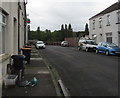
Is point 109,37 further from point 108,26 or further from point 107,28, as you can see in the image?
point 108,26

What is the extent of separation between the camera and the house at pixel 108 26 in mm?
22089

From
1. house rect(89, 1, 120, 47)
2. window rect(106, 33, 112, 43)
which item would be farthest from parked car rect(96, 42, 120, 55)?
window rect(106, 33, 112, 43)

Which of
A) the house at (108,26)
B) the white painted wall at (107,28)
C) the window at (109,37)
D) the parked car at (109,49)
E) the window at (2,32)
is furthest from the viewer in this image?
the window at (109,37)

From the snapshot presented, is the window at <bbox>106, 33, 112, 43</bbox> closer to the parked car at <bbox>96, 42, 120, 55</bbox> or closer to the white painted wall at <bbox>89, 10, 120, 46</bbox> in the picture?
the white painted wall at <bbox>89, 10, 120, 46</bbox>

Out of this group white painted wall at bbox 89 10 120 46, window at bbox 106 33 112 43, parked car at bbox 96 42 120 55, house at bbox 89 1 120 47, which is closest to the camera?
parked car at bbox 96 42 120 55

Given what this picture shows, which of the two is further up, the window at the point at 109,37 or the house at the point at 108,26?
the house at the point at 108,26

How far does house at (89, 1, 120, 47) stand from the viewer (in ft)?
72.5

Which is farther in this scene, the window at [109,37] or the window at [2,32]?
the window at [109,37]

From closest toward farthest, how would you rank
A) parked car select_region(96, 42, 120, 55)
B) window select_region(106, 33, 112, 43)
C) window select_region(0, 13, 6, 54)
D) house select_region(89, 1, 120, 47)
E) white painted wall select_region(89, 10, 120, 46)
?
window select_region(0, 13, 6, 54) → parked car select_region(96, 42, 120, 55) → house select_region(89, 1, 120, 47) → white painted wall select_region(89, 10, 120, 46) → window select_region(106, 33, 112, 43)

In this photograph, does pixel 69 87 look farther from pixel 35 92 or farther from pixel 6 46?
pixel 6 46

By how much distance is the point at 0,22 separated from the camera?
6.30m

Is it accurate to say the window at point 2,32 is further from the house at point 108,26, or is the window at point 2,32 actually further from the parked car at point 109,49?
the house at point 108,26

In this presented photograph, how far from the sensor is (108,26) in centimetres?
2436

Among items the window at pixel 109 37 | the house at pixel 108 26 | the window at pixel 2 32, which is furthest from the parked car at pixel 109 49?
the window at pixel 2 32
